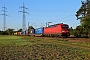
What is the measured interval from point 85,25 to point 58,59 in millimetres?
37771

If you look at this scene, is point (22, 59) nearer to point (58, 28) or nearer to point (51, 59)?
point (51, 59)

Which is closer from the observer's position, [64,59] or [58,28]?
[64,59]

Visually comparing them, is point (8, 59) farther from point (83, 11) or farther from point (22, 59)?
point (83, 11)

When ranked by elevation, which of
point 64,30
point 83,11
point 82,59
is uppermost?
point 83,11

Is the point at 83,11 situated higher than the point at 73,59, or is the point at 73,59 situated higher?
the point at 83,11

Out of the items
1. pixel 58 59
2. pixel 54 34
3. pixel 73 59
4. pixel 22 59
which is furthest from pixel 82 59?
pixel 54 34

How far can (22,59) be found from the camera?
12148mm

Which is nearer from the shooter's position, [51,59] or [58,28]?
[51,59]

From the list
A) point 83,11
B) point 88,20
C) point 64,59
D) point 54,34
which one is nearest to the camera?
point 64,59

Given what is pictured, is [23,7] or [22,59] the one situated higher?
[23,7]

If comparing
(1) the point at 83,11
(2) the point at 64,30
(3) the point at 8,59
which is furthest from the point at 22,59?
(1) the point at 83,11

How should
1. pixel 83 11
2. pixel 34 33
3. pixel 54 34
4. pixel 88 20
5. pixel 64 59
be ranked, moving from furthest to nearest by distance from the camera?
pixel 34 33 < pixel 83 11 < pixel 54 34 < pixel 88 20 < pixel 64 59

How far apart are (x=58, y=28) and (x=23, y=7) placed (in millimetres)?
28390

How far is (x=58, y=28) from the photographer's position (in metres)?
50.0
